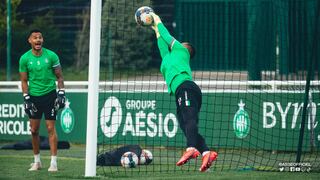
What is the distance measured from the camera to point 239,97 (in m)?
18.7

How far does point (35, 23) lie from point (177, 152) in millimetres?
12760

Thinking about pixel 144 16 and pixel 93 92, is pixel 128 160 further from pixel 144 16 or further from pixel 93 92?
pixel 144 16

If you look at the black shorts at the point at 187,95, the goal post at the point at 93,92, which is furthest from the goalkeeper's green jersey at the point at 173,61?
the goal post at the point at 93,92

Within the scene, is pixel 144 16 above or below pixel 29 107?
above

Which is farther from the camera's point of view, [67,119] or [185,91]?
[67,119]

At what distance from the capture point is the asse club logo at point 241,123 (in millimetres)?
18594

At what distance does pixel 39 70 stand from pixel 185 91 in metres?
2.87

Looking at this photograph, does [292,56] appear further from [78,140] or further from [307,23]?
[78,140]

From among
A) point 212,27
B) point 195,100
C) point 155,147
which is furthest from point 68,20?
point 195,100

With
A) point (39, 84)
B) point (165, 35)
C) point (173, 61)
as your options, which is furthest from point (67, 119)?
point (173, 61)

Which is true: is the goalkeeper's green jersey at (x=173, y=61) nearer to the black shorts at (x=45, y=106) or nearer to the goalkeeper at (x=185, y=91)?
the goalkeeper at (x=185, y=91)

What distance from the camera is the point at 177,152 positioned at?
61.4 ft

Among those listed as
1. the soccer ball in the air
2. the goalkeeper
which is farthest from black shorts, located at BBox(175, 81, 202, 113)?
the soccer ball in the air

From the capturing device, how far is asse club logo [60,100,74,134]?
20953 mm
